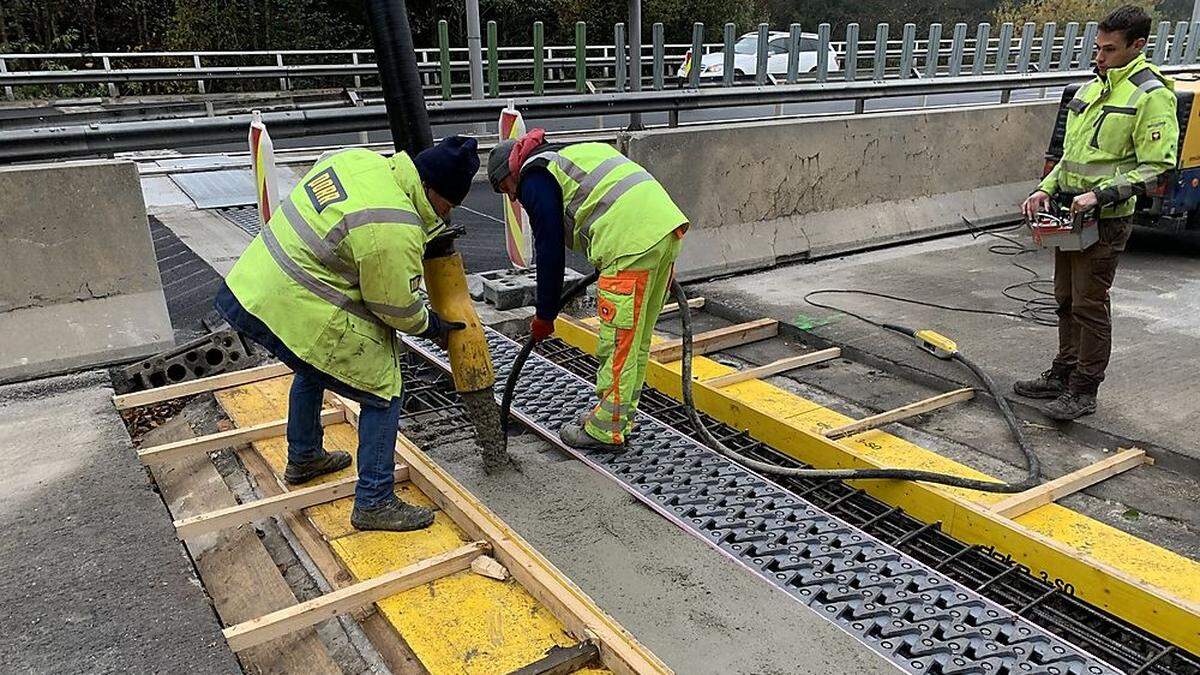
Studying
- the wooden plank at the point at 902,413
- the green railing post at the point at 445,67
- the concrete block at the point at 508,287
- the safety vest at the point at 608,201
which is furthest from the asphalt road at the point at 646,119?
the safety vest at the point at 608,201

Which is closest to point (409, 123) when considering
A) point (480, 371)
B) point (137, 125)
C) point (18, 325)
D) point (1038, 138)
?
point (480, 371)

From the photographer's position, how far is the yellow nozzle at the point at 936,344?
16.6 ft

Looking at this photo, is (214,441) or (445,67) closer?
(214,441)

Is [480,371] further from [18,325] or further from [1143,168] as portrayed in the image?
[1143,168]

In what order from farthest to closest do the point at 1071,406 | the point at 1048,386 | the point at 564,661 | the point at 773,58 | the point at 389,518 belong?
the point at 773,58 < the point at 1048,386 < the point at 1071,406 < the point at 389,518 < the point at 564,661

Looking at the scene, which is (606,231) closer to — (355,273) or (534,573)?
(355,273)

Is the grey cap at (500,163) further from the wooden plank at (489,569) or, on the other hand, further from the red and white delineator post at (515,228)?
the red and white delineator post at (515,228)

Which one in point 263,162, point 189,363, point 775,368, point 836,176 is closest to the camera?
point 189,363

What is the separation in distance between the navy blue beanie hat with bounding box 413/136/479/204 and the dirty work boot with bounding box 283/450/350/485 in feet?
4.66

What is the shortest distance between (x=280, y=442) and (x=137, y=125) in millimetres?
2133

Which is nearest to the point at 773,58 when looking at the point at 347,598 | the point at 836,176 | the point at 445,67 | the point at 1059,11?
the point at 445,67

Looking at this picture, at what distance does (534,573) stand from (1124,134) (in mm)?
3669

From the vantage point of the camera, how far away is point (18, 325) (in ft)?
14.9

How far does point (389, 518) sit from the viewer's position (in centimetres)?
339
